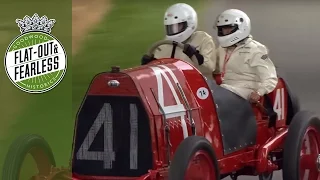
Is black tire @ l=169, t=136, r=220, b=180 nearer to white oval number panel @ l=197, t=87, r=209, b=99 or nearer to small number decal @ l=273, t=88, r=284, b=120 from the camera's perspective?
white oval number panel @ l=197, t=87, r=209, b=99

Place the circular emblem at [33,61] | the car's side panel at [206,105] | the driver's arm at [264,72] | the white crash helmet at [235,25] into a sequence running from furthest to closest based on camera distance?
the white crash helmet at [235,25]
the driver's arm at [264,72]
the circular emblem at [33,61]
the car's side panel at [206,105]

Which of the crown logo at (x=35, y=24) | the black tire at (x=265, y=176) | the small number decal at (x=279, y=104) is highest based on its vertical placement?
the crown logo at (x=35, y=24)

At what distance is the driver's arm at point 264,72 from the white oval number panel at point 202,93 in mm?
704

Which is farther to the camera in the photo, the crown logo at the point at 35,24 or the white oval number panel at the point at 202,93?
the crown logo at the point at 35,24

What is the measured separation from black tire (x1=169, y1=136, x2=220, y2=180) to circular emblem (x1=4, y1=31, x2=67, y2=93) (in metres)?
1.37

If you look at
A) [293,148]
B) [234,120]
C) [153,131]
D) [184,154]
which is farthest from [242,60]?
[184,154]

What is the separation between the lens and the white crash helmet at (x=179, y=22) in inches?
273

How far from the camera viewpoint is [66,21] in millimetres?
6914

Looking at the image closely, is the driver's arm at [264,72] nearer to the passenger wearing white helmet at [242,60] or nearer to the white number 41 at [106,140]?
the passenger wearing white helmet at [242,60]

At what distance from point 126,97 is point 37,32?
1.03 metres

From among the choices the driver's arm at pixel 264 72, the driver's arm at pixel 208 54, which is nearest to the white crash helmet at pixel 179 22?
the driver's arm at pixel 208 54

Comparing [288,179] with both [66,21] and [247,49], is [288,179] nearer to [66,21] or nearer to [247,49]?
[247,49]

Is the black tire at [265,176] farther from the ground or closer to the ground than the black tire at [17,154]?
closer to the ground

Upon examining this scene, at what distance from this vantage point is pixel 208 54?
704cm
